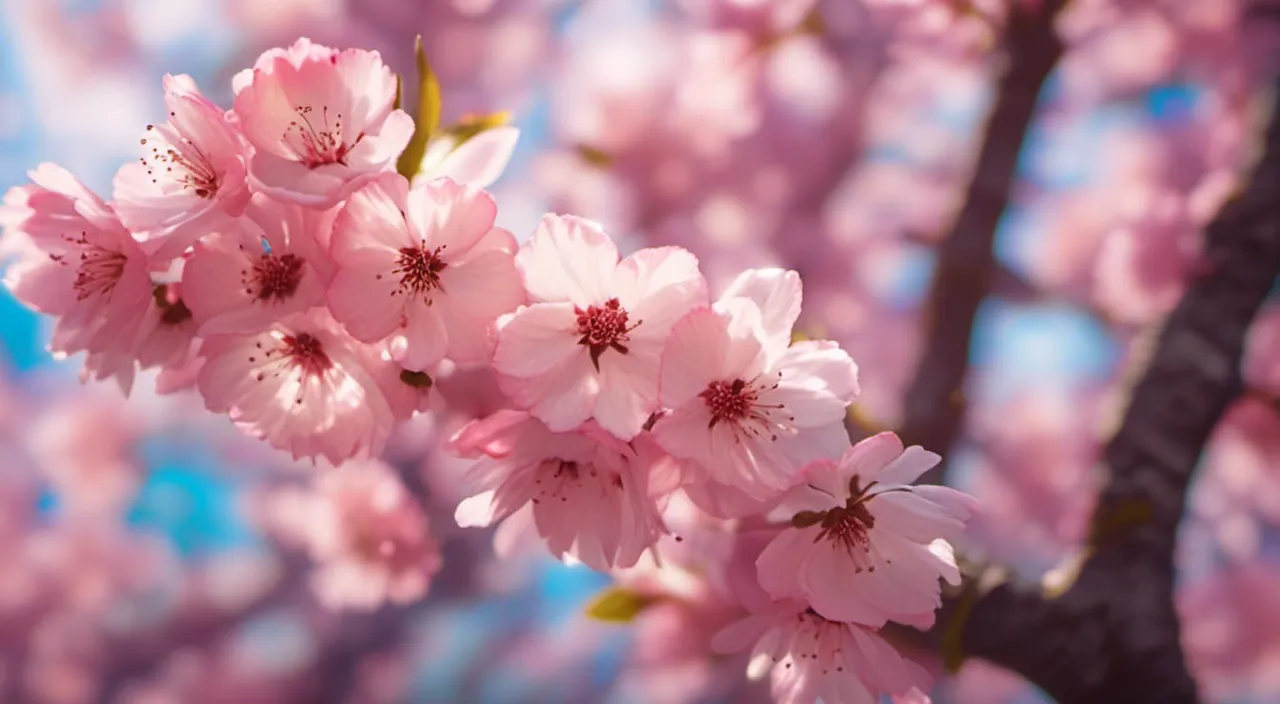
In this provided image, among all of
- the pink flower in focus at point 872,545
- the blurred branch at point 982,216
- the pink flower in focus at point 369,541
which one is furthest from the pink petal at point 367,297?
the blurred branch at point 982,216

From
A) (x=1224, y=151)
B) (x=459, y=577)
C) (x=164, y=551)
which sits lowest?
(x=164, y=551)

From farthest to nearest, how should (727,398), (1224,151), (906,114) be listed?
(906,114) → (1224,151) → (727,398)

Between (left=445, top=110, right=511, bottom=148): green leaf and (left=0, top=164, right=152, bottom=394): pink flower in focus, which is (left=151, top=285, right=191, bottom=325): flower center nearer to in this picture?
(left=0, top=164, right=152, bottom=394): pink flower in focus

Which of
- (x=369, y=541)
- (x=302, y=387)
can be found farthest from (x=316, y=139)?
(x=369, y=541)

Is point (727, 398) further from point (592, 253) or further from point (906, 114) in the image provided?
point (906, 114)

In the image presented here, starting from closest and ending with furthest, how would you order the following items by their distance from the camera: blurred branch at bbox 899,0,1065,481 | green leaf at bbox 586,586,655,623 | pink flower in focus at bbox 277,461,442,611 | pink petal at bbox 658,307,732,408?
pink petal at bbox 658,307,732,408
green leaf at bbox 586,586,655,623
pink flower in focus at bbox 277,461,442,611
blurred branch at bbox 899,0,1065,481

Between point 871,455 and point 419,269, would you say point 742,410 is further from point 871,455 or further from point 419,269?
point 419,269

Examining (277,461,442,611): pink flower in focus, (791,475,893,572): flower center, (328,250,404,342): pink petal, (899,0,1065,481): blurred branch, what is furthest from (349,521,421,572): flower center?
(899,0,1065,481): blurred branch

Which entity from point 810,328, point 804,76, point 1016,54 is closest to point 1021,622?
point 810,328
